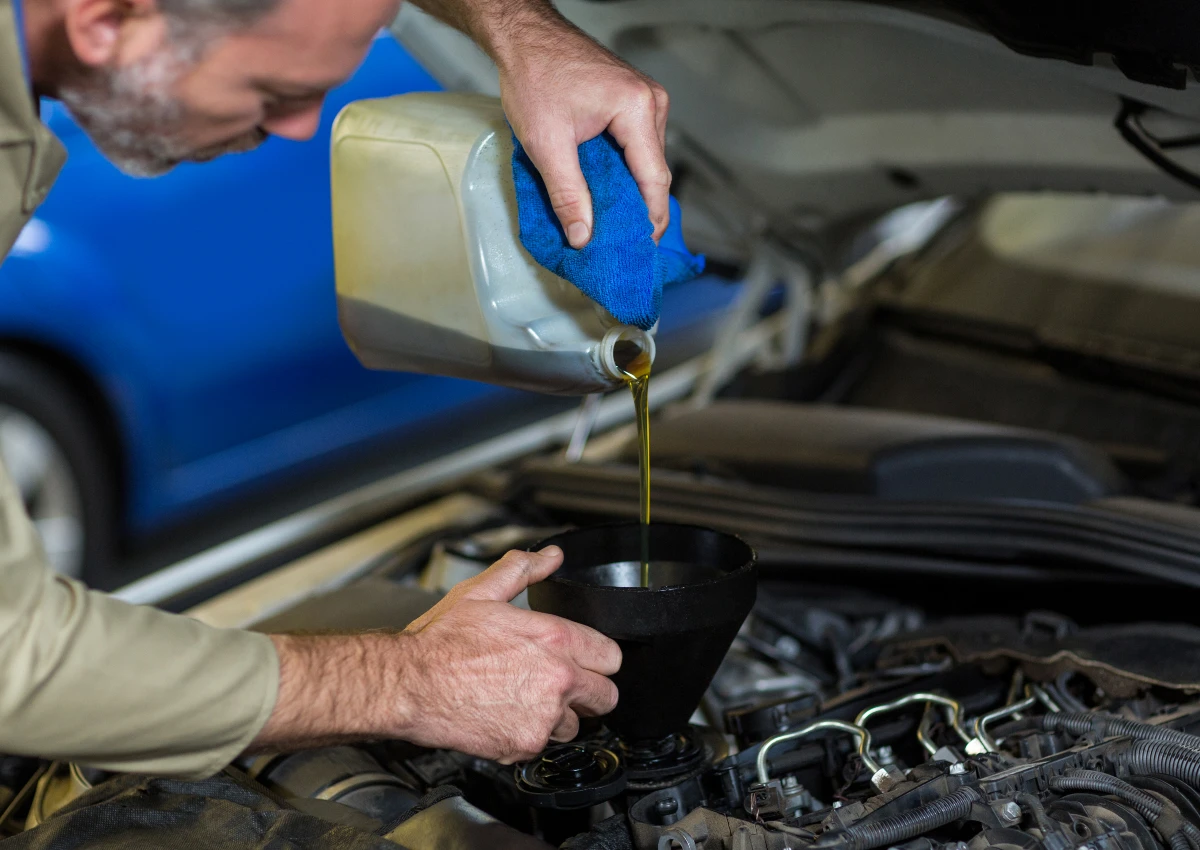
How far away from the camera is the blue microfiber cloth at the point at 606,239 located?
3.54 feet

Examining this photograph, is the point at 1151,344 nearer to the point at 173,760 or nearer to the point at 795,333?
the point at 795,333

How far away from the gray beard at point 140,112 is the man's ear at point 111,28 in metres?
0.01

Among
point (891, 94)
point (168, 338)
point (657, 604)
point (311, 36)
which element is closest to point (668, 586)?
point (657, 604)

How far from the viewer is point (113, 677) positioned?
2.79 ft

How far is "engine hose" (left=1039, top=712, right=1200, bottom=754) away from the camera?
999 mm

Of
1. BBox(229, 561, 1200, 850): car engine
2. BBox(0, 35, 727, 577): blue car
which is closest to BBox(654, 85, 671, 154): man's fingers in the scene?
BBox(229, 561, 1200, 850): car engine

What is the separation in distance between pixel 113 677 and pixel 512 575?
1.07 ft

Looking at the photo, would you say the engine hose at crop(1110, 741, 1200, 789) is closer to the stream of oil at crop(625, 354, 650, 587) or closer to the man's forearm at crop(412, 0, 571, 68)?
the stream of oil at crop(625, 354, 650, 587)

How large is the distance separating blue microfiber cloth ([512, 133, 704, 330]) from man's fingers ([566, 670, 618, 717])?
1.07 ft

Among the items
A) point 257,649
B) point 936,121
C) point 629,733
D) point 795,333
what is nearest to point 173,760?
point 257,649

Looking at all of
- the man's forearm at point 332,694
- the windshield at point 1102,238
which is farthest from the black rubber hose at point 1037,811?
the windshield at point 1102,238

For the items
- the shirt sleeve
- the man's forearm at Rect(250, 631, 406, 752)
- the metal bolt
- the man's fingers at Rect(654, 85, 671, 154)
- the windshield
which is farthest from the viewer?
the windshield

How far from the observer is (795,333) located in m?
2.38

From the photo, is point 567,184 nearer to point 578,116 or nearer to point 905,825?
point 578,116
